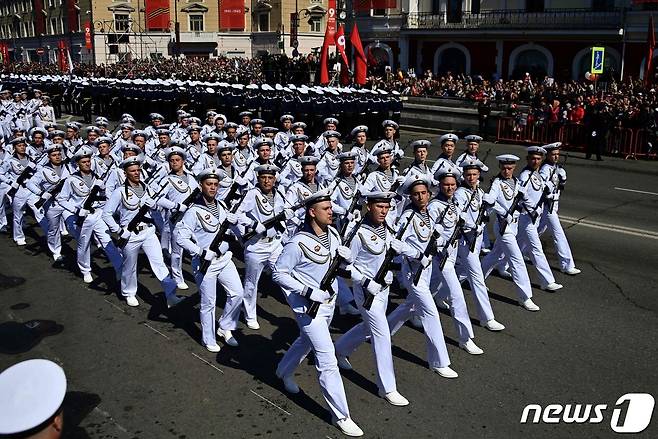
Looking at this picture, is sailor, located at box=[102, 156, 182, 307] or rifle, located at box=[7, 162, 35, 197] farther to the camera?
rifle, located at box=[7, 162, 35, 197]

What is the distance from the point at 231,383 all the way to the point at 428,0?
37134 millimetres

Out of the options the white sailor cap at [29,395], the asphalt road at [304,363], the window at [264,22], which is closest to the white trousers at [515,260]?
the asphalt road at [304,363]

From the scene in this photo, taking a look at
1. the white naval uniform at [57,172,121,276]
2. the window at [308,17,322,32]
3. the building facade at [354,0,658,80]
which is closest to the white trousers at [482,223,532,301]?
the white naval uniform at [57,172,121,276]

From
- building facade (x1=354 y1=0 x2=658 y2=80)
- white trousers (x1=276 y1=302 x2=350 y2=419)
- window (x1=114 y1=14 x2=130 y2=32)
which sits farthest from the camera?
window (x1=114 y1=14 x2=130 y2=32)

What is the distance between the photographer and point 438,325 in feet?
22.7

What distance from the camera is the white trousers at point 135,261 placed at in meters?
9.08

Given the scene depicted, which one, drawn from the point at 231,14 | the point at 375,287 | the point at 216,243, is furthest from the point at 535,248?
the point at 231,14

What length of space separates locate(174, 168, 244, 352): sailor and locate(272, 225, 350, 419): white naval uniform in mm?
1616

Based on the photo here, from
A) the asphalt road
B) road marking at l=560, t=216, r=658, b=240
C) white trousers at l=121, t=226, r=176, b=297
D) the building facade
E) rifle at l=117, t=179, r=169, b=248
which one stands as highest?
the building facade

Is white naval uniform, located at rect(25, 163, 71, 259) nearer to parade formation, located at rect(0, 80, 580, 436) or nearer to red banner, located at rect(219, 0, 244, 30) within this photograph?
parade formation, located at rect(0, 80, 580, 436)

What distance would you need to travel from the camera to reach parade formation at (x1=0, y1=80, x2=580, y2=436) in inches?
246

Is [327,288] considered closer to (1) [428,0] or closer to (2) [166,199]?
(2) [166,199]

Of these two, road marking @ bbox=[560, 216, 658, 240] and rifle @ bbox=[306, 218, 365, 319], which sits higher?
rifle @ bbox=[306, 218, 365, 319]

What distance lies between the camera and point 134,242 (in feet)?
29.7
